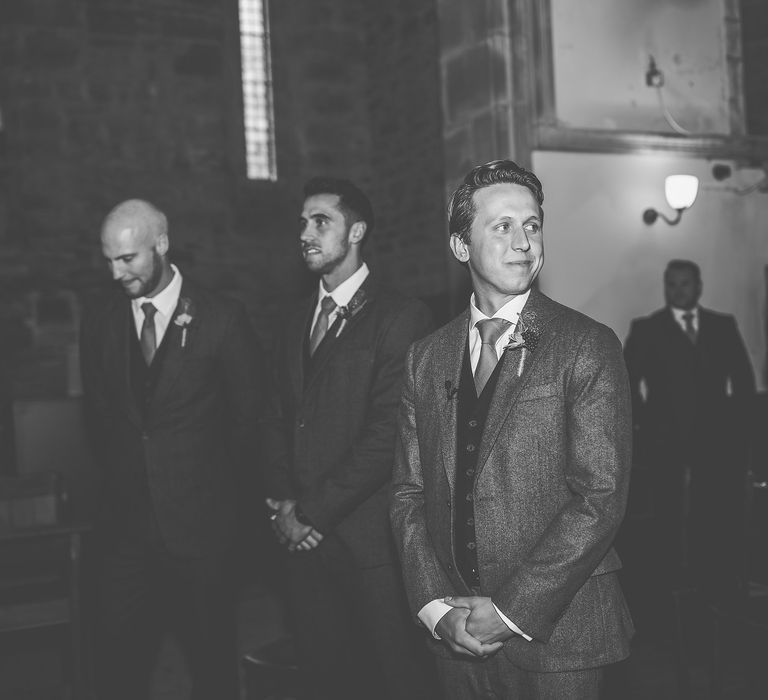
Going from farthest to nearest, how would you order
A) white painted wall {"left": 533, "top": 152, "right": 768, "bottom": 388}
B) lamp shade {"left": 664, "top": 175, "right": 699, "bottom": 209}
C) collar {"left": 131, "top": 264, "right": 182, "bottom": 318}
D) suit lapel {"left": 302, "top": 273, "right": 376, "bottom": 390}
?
lamp shade {"left": 664, "top": 175, "right": 699, "bottom": 209} → white painted wall {"left": 533, "top": 152, "right": 768, "bottom": 388} → collar {"left": 131, "top": 264, "right": 182, "bottom": 318} → suit lapel {"left": 302, "top": 273, "right": 376, "bottom": 390}

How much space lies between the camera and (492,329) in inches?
79.7

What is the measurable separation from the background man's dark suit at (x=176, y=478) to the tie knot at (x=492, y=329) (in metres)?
1.26

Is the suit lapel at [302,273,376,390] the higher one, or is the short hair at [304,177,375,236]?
the short hair at [304,177,375,236]

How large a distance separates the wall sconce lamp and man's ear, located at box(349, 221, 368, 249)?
419 cm

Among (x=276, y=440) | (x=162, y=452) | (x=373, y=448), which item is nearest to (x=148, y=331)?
(x=162, y=452)

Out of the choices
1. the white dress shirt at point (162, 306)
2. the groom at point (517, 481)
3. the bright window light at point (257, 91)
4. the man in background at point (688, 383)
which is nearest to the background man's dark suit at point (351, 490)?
the white dress shirt at point (162, 306)

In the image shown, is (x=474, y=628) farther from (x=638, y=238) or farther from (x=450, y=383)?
(x=638, y=238)

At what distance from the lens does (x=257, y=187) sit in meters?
9.88

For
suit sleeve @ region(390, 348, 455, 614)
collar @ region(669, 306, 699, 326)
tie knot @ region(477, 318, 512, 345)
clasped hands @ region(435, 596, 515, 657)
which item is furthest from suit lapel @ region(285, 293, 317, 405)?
collar @ region(669, 306, 699, 326)

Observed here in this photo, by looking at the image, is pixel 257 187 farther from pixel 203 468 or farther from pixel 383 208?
pixel 203 468

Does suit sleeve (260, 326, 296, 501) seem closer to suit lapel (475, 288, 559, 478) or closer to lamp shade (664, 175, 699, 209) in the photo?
suit lapel (475, 288, 559, 478)

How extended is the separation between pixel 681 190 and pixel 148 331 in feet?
15.5

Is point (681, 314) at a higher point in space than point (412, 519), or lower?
higher

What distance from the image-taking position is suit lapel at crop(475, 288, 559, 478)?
1881 millimetres
